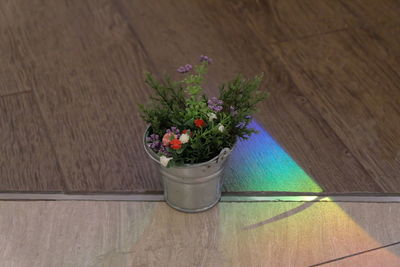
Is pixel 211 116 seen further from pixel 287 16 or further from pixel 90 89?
pixel 287 16

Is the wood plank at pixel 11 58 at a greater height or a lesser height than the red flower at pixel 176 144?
lesser

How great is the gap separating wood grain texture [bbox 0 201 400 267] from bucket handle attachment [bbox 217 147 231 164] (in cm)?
20

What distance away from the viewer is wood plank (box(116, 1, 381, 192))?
1421 mm

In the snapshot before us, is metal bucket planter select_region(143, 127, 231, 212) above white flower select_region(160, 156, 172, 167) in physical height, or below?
below

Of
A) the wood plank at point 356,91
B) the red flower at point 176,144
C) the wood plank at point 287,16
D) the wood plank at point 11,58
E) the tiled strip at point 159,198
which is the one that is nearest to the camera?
the red flower at point 176,144

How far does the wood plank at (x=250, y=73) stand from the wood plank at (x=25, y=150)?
0.48 metres

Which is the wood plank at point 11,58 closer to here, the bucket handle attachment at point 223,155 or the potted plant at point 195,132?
the potted plant at point 195,132

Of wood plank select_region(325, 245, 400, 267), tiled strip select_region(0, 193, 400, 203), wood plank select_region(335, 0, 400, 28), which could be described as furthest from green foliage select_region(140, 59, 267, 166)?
wood plank select_region(335, 0, 400, 28)

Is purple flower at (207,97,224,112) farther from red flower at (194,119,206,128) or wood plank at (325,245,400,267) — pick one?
wood plank at (325,245,400,267)

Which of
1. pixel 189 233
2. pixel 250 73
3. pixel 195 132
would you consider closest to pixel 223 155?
pixel 195 132

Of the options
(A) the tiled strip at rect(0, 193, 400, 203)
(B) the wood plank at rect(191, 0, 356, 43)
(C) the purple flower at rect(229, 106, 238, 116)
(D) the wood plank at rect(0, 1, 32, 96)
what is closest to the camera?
(C) the purple flower at rect(229, 106, 238, 116)

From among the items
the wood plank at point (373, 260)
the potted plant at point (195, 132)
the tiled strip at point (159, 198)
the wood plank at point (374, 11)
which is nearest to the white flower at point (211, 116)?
the potted plant at point (195, 132)

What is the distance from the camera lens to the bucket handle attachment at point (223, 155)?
3.83 ft

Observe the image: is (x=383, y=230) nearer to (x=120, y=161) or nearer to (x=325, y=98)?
(x=325, y=98)
